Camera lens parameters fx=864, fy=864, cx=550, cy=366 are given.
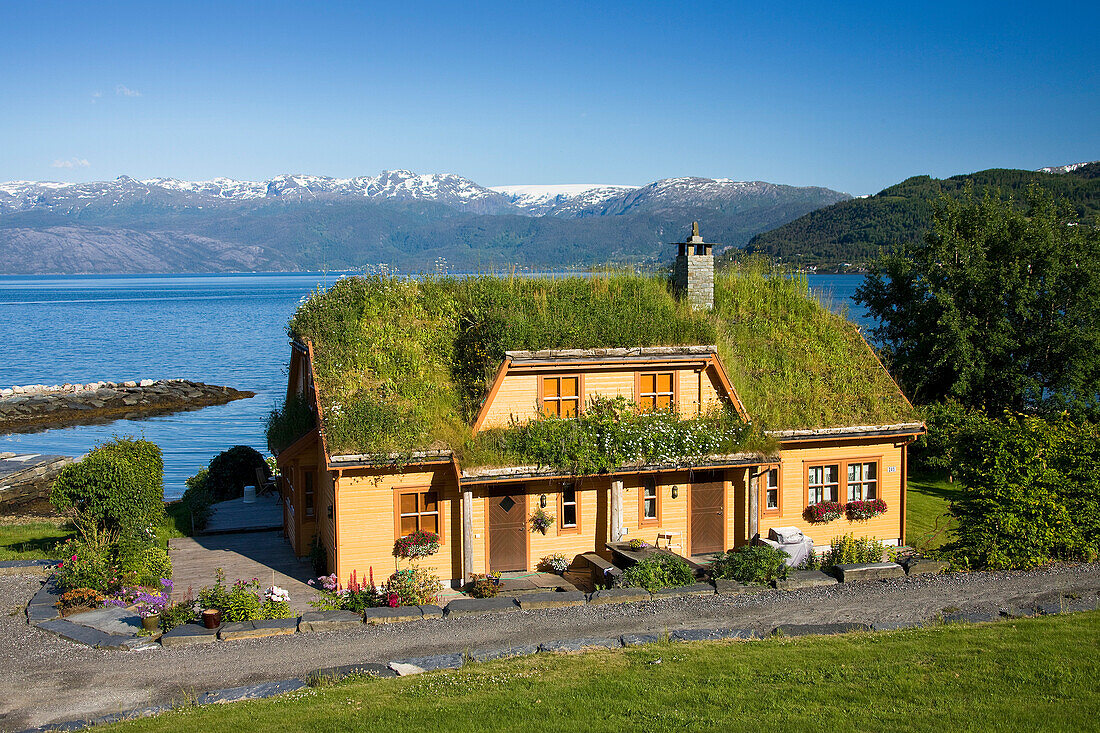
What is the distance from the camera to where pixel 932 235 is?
105ft

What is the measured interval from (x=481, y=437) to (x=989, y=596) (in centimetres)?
1000

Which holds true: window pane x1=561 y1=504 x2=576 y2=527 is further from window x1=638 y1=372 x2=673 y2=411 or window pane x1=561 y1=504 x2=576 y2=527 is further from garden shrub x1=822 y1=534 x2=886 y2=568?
garden shrub x1=822 y1=534 x2=886 y2=568

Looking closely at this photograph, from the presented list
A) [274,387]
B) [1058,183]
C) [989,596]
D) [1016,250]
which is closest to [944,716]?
[989,596]

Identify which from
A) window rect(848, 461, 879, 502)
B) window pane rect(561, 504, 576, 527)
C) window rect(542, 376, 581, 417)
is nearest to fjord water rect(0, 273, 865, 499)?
window rect(848, 461, 879, 502)

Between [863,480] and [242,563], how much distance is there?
15.0 metres

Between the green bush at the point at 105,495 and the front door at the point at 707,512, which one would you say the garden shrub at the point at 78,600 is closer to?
the green bush at the point at 105,495

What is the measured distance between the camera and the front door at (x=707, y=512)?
1998 cm

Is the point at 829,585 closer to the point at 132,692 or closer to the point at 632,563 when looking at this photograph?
the point at 632,563

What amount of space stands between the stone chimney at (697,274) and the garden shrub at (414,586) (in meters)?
9.41

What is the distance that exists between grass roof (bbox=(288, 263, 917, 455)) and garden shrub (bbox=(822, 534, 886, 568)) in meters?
2.83

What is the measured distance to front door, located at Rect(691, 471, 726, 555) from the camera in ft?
65.6

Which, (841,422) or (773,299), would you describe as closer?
(841,422)

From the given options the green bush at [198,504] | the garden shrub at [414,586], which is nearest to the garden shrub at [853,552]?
the garden shrub at [414,586]

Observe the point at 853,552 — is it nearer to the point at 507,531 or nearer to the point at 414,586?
the point at 507,531
